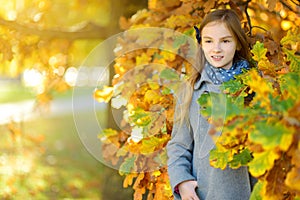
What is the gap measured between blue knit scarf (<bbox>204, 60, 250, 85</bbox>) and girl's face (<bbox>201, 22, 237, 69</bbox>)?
0.02 m

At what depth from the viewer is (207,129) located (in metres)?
2.58

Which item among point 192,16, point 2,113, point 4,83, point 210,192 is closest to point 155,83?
point 192,16

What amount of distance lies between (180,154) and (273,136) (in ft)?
3.53

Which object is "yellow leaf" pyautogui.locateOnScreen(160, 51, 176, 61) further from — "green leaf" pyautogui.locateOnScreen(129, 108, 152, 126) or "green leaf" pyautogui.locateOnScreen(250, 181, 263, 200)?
"green leaf" pyautogui.locateOnScreen(250, 181, 263, 200)

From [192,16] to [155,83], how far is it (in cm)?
42

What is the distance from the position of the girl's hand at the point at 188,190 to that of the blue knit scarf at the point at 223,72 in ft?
1.45

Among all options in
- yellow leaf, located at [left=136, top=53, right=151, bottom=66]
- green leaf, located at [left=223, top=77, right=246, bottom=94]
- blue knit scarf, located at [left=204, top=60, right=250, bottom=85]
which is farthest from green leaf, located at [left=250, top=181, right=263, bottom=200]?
yellow leaf, located at [left=136, top=53, right=151, bottom=66]

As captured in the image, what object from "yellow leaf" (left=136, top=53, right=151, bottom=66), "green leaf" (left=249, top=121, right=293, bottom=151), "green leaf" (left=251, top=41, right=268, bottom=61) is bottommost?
"green leaf" (left=249, top=121, right=293, bottom=151)

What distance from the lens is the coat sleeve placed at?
8.55ft

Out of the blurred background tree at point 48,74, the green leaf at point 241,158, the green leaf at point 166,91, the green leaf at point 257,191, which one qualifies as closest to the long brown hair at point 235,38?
the green leaf at point 166,91

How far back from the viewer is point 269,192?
71.7 inches

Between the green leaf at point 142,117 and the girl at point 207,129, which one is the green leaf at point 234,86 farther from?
the green leaf at point 142,117

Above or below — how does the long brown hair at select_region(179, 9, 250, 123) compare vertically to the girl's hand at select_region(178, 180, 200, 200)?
above

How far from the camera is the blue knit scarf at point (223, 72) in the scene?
8.53 ft
